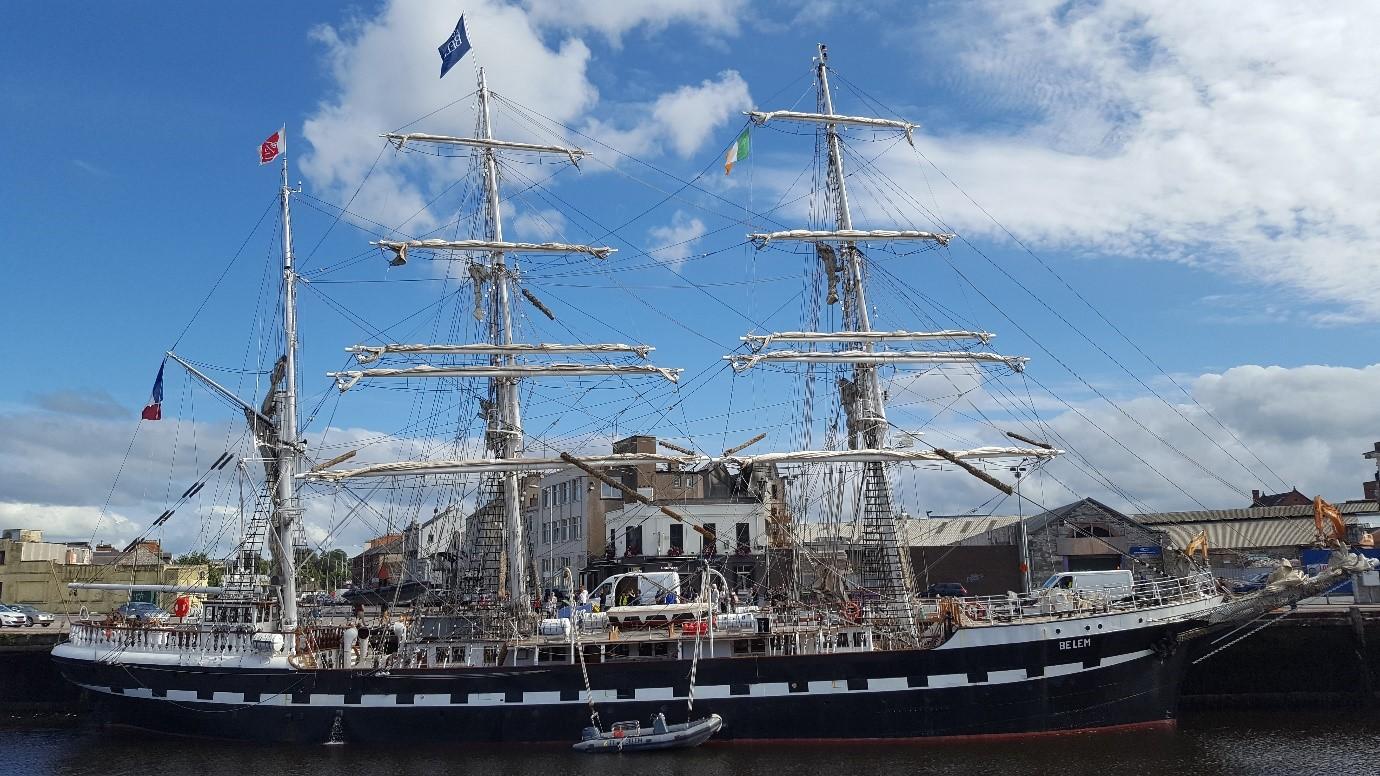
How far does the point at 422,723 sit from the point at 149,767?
7.54 meters

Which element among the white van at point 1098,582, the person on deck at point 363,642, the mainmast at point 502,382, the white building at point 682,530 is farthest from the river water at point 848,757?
the white building at point 682,530

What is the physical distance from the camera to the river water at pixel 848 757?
26.8 meters

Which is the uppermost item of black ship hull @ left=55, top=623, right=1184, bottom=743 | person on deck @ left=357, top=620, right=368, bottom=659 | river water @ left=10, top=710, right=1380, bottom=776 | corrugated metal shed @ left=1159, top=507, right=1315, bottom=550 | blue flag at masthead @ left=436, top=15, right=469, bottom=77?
blue flag at masthead @ left=436, top=15, right=469, bottom=77

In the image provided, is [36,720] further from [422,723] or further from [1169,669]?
[1169,669]

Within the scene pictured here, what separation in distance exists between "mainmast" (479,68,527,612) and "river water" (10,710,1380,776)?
8.48 meters

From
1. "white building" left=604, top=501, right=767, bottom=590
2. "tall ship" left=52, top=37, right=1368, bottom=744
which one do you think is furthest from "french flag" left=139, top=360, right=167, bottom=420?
"white building" left=604, top=501, right=767, bottom=590

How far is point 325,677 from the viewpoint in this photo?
110 ft

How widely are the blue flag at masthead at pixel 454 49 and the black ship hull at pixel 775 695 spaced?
21743 mm

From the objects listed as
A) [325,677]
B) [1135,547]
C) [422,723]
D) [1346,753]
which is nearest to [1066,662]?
[1346,753]

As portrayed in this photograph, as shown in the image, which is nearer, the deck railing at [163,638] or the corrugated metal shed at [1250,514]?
the deck railing at [163,638]

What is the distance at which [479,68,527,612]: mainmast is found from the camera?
1541 inches

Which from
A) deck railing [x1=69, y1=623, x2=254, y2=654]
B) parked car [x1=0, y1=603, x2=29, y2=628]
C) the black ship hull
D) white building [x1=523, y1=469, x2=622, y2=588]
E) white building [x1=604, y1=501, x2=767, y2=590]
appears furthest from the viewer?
white building [x1=523, y1=469, x2=622, y2=588]

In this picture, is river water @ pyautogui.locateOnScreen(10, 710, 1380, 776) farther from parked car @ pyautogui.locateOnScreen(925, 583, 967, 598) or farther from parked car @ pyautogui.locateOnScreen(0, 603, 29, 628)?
parked car @ pyautogui.locateOnScreen(0, 603, 29, 628)

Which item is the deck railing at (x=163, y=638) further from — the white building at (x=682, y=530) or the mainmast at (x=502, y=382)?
the white building at (x=682, y=530)
